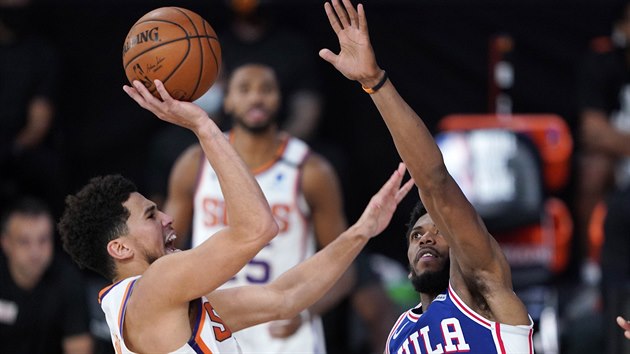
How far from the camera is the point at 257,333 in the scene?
705cm

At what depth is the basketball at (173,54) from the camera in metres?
5.01

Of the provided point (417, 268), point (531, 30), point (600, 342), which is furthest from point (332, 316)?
point (417, 268)

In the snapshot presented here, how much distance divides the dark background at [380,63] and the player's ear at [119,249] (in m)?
4.47

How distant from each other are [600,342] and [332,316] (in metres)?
1.87

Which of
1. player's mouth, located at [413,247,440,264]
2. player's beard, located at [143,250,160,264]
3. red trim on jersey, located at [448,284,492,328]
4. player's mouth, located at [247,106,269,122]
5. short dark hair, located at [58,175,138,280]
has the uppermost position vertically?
player's mouth, located at [247,106,269,122]

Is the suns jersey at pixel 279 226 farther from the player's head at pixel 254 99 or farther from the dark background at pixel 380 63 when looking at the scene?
the dark background at pixel 380 63

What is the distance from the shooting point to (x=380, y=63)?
9.46 m

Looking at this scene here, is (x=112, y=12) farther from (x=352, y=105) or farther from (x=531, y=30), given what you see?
(x=531, y=30)

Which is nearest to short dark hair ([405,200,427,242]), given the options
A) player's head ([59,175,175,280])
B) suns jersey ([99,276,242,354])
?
suns jersey ([99,276,242,354])

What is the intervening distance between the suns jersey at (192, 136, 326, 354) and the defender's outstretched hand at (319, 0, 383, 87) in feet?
8.16

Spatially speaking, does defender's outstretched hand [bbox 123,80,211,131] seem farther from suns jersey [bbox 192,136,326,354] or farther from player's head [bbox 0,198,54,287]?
player's head [bbox 0,198,54,287]

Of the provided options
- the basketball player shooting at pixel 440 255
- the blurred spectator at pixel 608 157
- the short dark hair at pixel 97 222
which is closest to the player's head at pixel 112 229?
the short dark hair at pixel 97 222

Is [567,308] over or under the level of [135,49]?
under

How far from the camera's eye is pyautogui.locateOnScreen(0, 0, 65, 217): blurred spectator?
925cm
